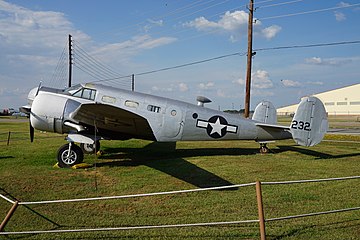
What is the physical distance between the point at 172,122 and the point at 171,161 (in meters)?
1.39

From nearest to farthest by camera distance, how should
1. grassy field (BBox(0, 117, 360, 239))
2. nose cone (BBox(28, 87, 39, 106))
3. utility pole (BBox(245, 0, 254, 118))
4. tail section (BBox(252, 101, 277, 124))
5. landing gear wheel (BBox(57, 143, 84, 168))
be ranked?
grassy field (BBox(0, 117, 360, 239)), landing gear wheel (BBox(57, 143, 84, 168)), nose cone (BBox(28, 87, 39, 106)), tail section (BBox(252, 101, 277, 124)), utility pole (BBox(245, 0, 254, 118))

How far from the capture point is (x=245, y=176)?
882 cm

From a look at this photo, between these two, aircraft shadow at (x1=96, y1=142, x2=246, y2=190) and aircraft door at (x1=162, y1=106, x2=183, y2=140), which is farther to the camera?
aircraft door at (x1=162, y1=106, x2=183, y2=140)

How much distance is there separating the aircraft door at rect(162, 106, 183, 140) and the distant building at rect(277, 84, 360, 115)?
7978cm

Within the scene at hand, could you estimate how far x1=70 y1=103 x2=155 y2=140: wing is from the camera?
877cm

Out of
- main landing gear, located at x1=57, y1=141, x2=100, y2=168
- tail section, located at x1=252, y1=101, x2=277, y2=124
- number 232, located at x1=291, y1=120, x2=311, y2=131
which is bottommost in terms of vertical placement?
main landing gear, located at x1=57, y1=141, x2=100, y2=168

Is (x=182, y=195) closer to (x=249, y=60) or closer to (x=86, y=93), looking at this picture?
(x=86, y=93)

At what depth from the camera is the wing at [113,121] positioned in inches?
345

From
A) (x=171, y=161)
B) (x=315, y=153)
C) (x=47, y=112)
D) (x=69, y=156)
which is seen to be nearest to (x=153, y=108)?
(x=171, y=161)

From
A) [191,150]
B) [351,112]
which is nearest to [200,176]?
[191,150]

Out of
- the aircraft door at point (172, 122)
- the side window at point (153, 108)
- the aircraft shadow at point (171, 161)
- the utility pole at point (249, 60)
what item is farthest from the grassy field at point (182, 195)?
the utility pole at point (249, 60)

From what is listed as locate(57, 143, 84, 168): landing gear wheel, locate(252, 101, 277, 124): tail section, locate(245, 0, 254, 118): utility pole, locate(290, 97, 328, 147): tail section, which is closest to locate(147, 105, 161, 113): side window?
locate(57, 143, 84, 168): landing gear wheel

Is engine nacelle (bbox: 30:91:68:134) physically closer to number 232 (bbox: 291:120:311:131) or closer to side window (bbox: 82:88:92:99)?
side window (bbox: 82:88:92:99)

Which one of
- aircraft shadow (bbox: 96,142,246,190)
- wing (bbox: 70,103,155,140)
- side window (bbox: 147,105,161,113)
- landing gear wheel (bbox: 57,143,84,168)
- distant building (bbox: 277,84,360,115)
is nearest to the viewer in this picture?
aircraft shadow (bbox: 96,142,246,190)
